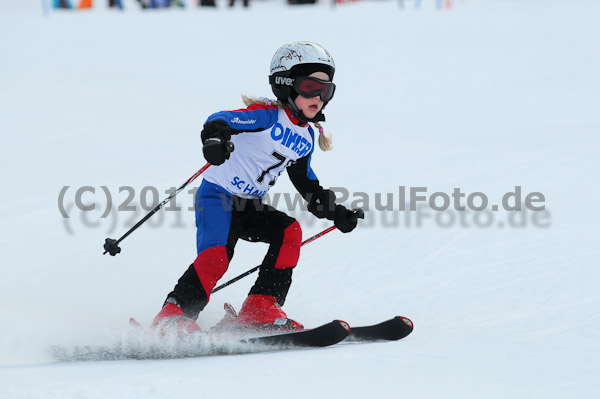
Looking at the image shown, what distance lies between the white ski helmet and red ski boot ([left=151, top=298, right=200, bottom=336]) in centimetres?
129

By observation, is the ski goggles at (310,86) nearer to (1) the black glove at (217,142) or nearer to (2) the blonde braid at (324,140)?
(2) the blonde braid at (324,140)

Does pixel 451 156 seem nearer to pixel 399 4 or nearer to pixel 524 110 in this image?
pixel 524 110

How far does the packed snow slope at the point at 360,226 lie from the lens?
2.93 meters

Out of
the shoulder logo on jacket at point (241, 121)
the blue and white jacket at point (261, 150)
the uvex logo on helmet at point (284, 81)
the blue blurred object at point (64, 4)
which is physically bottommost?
the blue and white jacket at point (261, 150)

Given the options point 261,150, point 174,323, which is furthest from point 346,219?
point 174,323

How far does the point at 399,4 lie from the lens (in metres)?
22.2

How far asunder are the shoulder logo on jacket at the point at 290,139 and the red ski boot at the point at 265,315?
2.83 ft

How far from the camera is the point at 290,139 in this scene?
3.89 meters

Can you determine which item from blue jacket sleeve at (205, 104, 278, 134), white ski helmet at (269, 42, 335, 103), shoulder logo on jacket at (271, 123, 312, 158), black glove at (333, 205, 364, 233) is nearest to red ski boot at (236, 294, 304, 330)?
black glove at (333, 205, 364, 233)

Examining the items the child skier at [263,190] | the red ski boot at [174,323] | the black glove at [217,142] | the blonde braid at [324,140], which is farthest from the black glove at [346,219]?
the red ski boot at [174,323]

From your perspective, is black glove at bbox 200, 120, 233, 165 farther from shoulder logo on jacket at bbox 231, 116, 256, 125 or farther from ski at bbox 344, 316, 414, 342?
ski at bbox 344, 316, 414, 342

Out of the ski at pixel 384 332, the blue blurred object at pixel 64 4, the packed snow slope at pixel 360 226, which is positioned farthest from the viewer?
the blue blurred object at pixel 64 4

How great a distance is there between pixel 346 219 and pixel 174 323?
1.16m

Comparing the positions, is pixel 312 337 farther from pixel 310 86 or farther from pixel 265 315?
pixel 310 86
